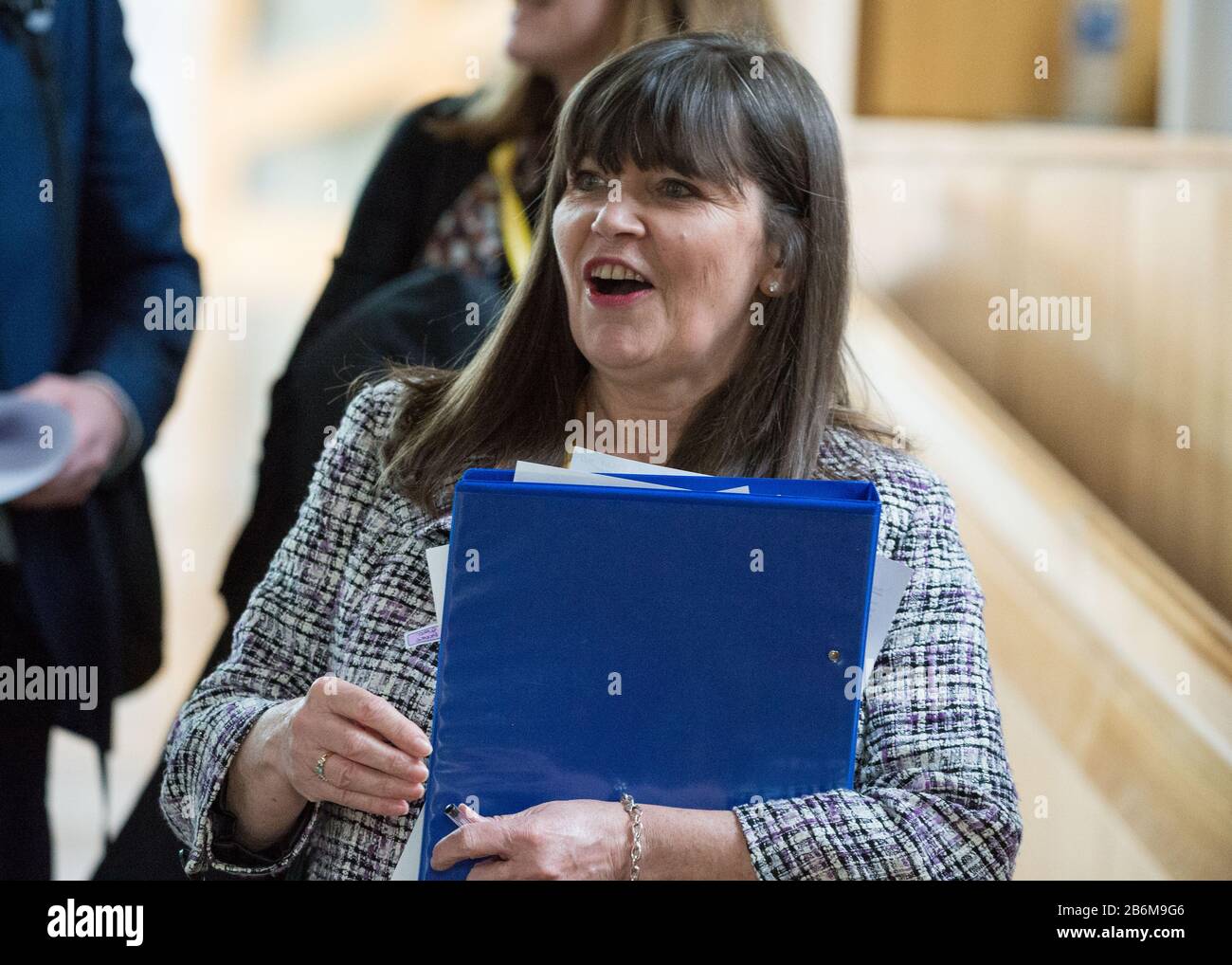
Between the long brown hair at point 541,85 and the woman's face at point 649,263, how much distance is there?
2.35 ft

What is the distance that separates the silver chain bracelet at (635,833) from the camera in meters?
1.10

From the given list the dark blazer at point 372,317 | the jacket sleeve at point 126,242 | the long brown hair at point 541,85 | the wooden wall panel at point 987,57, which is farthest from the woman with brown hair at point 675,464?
the wooden wall panel at point 987,57

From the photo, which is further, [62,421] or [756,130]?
[62,421]

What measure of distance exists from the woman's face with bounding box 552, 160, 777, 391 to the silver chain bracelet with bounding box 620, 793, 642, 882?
1.45 feet

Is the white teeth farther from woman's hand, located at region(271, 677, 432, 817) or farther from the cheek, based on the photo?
woman's hand, located at region(271, 677, 432, 817)

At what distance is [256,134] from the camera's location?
7.37 ft

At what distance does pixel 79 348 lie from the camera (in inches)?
78.9

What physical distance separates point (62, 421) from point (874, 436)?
117 centimetres

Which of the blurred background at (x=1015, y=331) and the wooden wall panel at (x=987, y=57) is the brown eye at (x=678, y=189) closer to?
the blurred background at (x=1015, y=331)

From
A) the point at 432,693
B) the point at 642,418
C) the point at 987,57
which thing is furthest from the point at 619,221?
the point at 987,57

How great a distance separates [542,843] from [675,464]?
1.51 ft

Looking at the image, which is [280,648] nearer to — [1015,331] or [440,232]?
[440,232]
